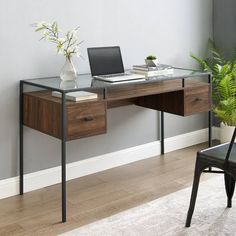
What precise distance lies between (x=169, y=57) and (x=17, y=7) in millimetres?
1324

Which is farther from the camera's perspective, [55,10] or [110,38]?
[110,38]

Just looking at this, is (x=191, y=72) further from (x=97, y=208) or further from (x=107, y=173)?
(x=97, y=208)

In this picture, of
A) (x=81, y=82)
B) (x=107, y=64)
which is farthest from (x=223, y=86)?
(x=81, y=82)

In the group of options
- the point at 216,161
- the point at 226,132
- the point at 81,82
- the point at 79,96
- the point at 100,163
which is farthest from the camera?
the point at 226,132

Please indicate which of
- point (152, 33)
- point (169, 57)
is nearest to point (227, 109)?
point (169, 57)

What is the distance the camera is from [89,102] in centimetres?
242

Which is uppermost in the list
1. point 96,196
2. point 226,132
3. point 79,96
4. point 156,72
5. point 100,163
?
point 156,72

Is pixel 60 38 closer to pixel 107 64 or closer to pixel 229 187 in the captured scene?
pixel 107 64

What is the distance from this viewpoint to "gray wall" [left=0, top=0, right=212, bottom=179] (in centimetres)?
267

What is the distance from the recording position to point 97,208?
8.47ft

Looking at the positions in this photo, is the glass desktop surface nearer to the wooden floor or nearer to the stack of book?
A: the stack of book

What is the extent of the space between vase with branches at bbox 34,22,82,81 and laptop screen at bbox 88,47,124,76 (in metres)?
0.13

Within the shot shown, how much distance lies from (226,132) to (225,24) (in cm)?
90

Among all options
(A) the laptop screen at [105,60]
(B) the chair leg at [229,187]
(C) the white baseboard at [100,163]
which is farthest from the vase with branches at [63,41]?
(B) the chair leg at [229,187]
